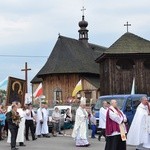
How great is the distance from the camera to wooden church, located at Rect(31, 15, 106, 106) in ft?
179

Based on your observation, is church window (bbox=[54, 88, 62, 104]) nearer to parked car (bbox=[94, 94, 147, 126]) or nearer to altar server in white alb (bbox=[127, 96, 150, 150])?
parked car (bbox=[94, 94, 147, 126])

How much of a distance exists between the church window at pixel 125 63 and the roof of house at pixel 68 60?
971 cm

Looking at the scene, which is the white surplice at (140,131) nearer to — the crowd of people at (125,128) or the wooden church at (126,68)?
A: the crowd of people at (125,128)

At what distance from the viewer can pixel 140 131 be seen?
46.7ft

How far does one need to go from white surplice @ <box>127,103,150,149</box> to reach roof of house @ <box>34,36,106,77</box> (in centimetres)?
4027

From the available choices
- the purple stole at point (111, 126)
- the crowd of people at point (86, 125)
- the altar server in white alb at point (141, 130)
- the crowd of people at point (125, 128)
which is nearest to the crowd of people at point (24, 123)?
the crowd of people at point (86, 125)

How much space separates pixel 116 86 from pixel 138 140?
3123 cm

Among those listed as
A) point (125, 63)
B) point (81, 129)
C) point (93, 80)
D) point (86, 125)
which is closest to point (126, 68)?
point (125, 63)

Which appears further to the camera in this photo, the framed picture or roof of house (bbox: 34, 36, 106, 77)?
roof of house (bbox: 34, 36, 106, 77)

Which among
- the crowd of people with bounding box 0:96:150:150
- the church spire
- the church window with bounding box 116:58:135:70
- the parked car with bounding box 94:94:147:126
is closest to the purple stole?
the crowd of people with bounding box 0:96:150:150

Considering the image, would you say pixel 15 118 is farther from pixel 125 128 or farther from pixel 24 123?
pixel 125 128

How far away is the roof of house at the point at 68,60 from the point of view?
5543 cm

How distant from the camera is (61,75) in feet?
182

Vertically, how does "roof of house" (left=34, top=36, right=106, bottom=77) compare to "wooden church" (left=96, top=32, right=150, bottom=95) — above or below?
above
